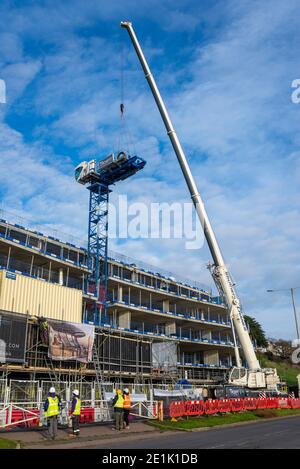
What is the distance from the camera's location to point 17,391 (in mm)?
26891

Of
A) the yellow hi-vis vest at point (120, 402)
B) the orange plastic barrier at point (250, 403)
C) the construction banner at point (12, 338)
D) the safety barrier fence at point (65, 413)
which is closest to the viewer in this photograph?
the safety barrier fence at point (65, 413)

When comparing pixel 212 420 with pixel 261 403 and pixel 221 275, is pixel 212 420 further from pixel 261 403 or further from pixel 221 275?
pixel 221 275

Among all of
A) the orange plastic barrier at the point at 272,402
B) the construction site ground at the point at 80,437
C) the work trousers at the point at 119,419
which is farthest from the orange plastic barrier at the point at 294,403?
the work trousers at the point at 119,419

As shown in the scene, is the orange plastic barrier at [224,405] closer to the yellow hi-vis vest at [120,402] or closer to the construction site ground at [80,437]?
the construction site ground at [80,437]

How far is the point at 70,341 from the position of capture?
34.9m

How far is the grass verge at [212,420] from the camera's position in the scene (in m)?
20.5

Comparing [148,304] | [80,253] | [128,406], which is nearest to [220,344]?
[148,304]

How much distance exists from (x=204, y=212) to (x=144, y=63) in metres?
13.8

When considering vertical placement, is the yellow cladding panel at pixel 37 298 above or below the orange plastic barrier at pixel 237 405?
above

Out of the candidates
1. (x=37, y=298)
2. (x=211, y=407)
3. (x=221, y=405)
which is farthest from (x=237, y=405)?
(x=37, y=298)

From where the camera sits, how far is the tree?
9515cm

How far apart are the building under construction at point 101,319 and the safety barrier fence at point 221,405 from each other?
12117mm
